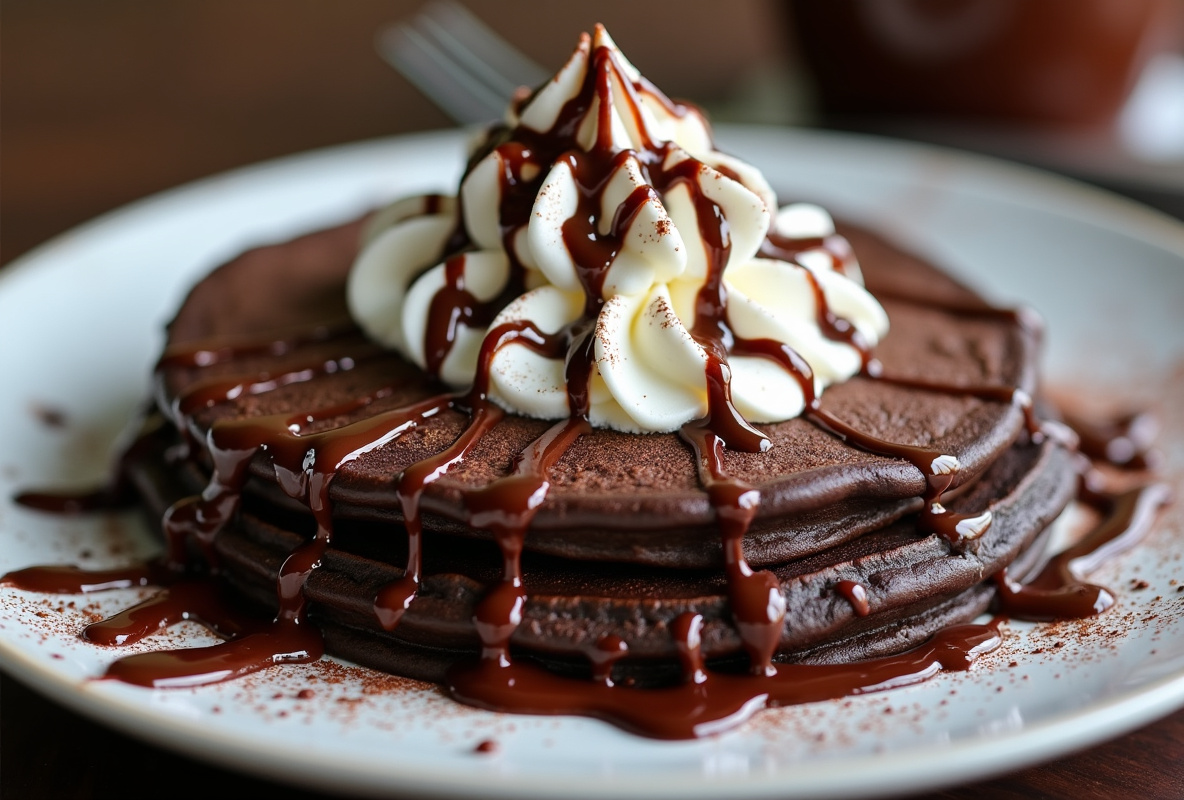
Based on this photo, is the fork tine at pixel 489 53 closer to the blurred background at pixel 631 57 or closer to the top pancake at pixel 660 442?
the blurred background at pixel 631 57

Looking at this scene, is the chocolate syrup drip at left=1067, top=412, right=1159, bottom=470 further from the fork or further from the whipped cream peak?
the fork

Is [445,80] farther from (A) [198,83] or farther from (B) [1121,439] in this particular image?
(B) [1121,439]

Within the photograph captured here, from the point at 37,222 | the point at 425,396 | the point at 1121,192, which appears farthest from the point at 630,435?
the point at 37,222

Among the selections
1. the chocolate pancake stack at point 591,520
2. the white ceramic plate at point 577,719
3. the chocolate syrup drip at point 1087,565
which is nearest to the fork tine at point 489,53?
the white ceramic plate at point 577,719

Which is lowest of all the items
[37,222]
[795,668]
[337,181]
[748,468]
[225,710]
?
[225,710]

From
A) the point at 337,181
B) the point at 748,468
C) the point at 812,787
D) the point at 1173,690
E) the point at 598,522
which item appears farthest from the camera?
the point at 337,181

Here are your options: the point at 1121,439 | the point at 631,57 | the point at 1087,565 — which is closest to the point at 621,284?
the point at 1087,565

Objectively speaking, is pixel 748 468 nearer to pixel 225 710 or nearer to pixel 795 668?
pixel 795 668
